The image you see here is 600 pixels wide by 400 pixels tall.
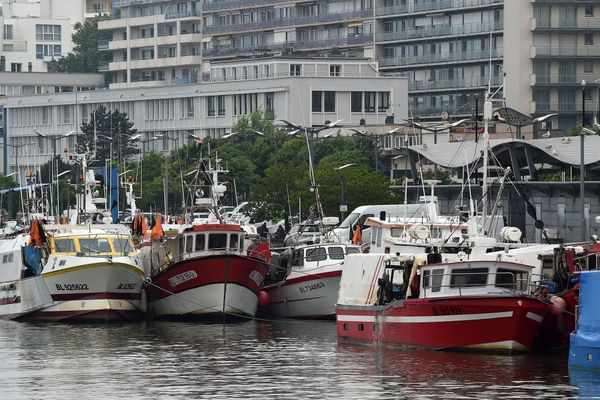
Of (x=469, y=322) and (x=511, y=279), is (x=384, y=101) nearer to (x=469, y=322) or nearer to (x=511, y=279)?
(x=511, y=279)

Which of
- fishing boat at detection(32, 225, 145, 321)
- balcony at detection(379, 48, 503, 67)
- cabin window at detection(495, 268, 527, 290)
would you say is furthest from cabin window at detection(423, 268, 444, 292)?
balcony at detection(379, 48, 503, 67)

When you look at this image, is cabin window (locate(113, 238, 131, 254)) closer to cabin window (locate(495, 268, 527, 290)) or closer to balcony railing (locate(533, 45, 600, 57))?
cabin window (locate(495, 268, 527, 290))

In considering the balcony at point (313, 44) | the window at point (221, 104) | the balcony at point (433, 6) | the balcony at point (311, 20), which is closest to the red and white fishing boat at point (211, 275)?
the balcony at point (433, 6)

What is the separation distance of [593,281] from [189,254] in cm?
2382

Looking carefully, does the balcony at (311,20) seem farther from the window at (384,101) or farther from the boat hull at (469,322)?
the boat hull at (469,322)

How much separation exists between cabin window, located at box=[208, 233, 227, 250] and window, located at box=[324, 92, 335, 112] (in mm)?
100917

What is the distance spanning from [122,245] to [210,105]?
107 m

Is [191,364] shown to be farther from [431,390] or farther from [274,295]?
[274,295]

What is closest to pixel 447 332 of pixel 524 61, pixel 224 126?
pixel 524 61

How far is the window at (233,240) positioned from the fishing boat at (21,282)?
680cm

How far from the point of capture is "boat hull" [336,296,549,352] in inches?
1987

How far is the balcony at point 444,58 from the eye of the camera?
170000 mm

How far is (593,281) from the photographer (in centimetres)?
4634

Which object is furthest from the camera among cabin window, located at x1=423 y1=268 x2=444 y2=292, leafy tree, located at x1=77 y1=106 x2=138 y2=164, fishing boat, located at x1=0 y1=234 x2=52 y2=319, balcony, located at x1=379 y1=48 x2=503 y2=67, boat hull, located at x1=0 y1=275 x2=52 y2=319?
balcony, located at x1=379 y1=48 x2=503 y2=67
